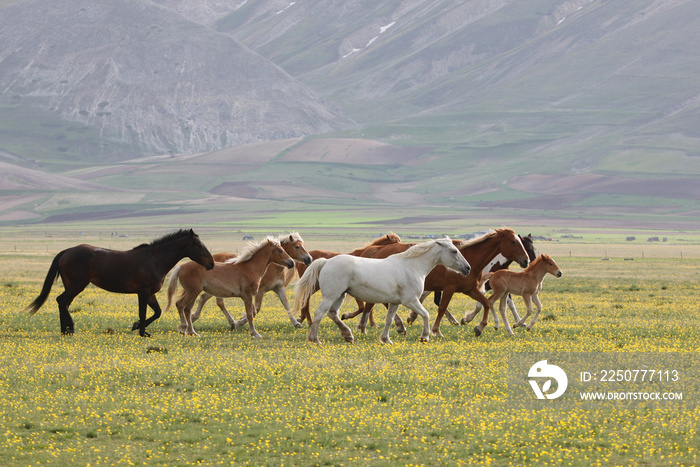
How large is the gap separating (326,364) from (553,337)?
6990 mm

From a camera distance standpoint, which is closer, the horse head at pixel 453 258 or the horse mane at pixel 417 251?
the horse mane at pixel 417 251

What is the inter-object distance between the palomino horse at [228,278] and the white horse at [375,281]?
1.70 meters

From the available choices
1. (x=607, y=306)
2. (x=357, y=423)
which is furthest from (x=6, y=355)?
(x=607, y=306)

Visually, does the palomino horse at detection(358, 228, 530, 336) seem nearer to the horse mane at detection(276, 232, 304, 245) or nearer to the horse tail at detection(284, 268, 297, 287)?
Result: the horse tail at detection(284, 268, 297, 287)

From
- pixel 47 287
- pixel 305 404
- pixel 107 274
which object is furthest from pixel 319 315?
pixel 47 287

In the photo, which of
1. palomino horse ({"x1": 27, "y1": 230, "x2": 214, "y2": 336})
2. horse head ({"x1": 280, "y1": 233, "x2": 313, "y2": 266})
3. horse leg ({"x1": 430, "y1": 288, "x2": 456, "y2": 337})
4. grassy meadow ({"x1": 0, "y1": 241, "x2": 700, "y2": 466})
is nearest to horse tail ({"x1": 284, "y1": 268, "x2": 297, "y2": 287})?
horse head ({"x1": 280, "y1": 233, "x2": 313, "y2": 266})

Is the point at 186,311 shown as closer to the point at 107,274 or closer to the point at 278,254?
the point at 107,274

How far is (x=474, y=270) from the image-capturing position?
22.2 meters

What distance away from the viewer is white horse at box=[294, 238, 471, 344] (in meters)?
20.0

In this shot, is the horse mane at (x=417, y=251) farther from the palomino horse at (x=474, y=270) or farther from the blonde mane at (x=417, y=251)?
the palomino horse at (x=474, y=270)

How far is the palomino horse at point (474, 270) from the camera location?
854 inches

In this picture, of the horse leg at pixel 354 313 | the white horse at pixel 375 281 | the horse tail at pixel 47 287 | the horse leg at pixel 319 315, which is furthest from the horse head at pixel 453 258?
the horse tail at pixel 47 287

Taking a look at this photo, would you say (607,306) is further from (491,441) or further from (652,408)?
(491,441)

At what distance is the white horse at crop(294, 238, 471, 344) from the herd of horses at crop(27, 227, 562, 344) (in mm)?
22
